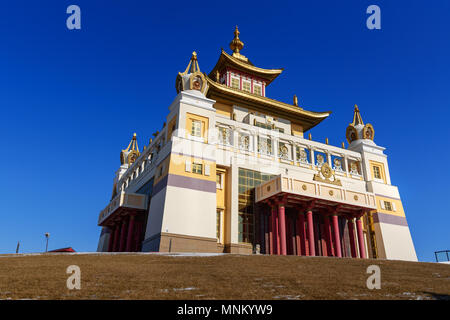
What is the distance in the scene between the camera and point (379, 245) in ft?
114

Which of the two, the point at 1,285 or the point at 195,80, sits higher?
the point at 195,80

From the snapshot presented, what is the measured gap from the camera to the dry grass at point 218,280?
9.95 m

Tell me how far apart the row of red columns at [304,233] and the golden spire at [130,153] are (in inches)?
1002

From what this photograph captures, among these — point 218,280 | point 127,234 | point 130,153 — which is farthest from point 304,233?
point 130,153

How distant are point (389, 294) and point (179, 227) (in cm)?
1834

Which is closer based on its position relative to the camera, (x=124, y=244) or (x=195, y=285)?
(x=195, y=285)

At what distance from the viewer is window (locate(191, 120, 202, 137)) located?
1228 inches

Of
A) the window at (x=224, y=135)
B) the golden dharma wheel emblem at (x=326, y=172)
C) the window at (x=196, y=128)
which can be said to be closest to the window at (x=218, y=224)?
the window at (x=224, y=135)

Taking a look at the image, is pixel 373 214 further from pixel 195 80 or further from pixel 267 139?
pixel 195 80

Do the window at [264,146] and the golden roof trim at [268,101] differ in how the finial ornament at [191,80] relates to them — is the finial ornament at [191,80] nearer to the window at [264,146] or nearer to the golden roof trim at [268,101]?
the golden roof trim at [268,101]

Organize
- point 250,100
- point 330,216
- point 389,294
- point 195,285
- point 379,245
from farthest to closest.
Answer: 1. point 250,100
2. point 379,245
3. point 330,216
4. point 195,285
5. point 389,294

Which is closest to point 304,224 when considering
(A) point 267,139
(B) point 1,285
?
(A) point 267,139

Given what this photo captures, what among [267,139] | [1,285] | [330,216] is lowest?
[1,285]

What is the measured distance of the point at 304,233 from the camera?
30.4 metres
